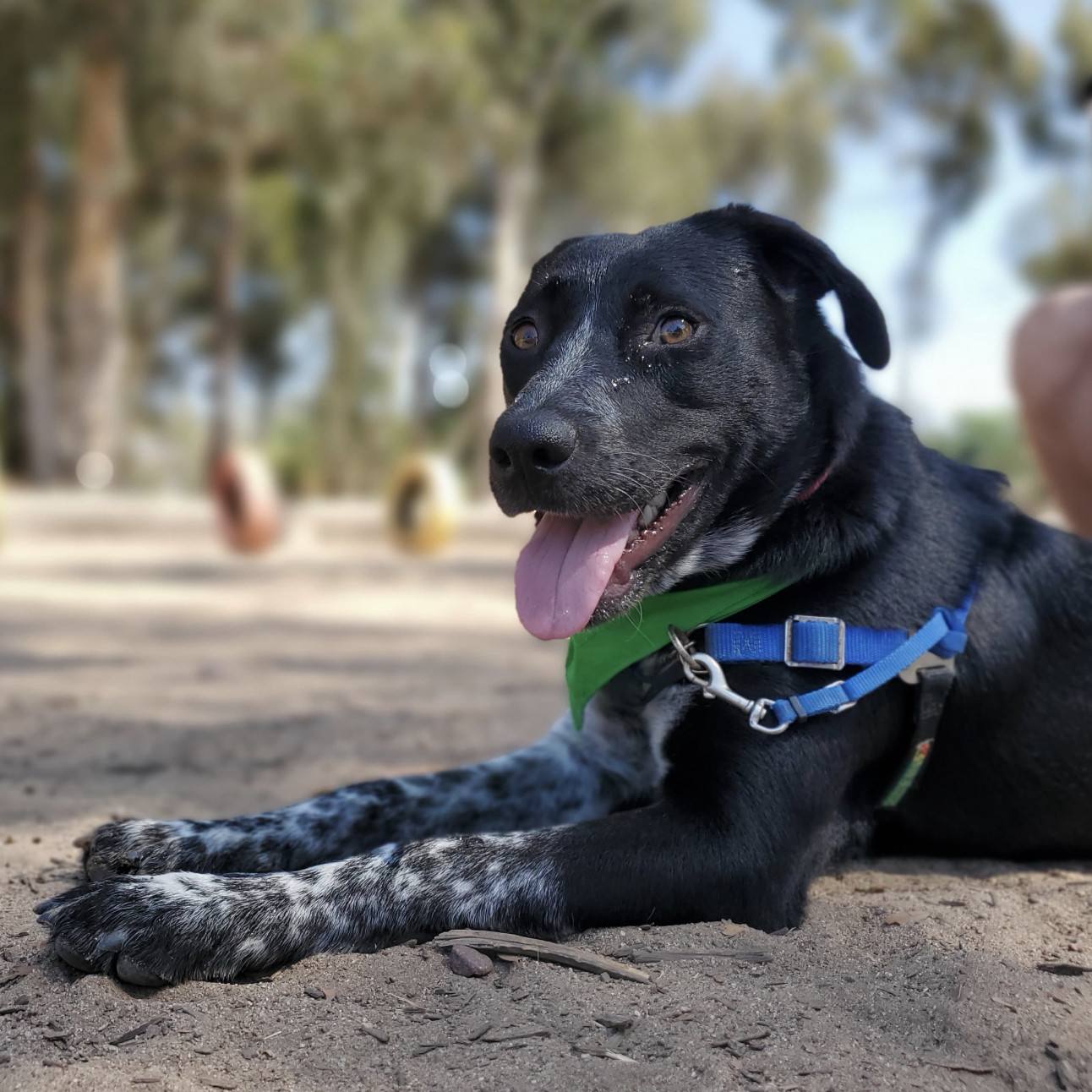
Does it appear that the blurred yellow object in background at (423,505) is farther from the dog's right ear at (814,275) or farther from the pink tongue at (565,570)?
the pink tongue at (565,570)

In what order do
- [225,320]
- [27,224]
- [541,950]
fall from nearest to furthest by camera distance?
[541,950] → [27,224] → [225,320]

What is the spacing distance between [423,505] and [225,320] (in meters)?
14.4

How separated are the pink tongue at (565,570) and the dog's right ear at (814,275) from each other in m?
0.71

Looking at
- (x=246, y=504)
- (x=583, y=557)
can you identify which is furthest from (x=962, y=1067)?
(x=246, y=504)

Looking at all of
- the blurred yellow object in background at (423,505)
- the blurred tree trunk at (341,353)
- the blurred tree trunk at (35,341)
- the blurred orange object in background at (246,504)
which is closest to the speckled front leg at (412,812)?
the blurred orange object in background at (246,504)

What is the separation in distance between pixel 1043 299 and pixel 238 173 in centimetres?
1811

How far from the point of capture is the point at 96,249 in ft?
62.0

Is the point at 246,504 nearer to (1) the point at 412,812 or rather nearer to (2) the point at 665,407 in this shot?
(1) the point at 412,812

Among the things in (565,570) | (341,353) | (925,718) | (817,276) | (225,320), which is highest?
(225,320)

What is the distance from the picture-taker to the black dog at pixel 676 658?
2.20 metres

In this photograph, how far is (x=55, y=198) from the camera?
2280 centimetres

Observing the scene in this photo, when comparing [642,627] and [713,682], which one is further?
[642,627]

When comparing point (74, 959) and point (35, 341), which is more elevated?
point (35, 341)

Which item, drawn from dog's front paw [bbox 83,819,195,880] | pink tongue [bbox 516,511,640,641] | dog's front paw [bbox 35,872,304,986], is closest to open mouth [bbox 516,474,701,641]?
pink tongue [bbox 516,511,640,641]
